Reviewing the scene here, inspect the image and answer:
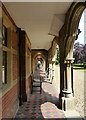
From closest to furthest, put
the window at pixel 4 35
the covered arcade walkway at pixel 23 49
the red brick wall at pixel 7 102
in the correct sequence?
the red brick wall at pixel 7 102
the covered arcade walkway at pixel 23 49
the window at pixel 4 35

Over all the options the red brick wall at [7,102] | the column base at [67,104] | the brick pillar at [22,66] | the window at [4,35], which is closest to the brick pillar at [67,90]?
the column base at [67,104]

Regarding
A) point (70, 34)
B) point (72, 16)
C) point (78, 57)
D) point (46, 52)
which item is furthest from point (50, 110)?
point (78, 57)

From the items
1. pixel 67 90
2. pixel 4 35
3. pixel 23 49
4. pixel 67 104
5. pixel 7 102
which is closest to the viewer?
pixel 7 102

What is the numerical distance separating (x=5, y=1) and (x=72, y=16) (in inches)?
71.8

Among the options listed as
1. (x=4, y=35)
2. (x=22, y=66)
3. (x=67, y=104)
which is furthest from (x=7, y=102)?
(x=22, y=66)

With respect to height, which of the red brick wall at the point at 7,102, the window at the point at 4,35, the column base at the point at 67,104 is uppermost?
the window at the point at 4,35

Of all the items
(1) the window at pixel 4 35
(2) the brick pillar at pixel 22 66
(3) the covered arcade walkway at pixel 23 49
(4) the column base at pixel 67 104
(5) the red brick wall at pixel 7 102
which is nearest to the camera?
(5) the red brick wall at pixel 7 102

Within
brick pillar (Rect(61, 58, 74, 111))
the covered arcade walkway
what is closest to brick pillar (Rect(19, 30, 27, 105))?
the covered arcade walkway

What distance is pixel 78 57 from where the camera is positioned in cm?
3662

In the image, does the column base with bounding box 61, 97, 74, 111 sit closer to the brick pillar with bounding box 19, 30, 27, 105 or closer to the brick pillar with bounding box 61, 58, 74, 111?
the brick pillar with bounding box 61, 58, 74, 111

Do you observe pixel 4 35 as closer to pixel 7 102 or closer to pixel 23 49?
pixel 7 102

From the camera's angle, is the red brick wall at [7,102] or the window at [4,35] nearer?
the red brick wall at [7,102]

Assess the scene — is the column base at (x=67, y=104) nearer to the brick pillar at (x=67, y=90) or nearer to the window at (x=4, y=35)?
the brick pillar at (x=67, y=90)

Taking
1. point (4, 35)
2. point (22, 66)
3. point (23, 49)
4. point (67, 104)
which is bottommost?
point (67, 104)
